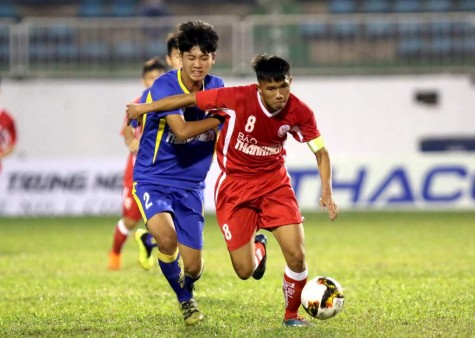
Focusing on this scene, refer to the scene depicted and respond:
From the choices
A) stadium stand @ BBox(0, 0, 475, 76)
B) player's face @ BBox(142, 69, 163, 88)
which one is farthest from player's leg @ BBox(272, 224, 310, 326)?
stadium stand @ BBox(0, 0, 475, 76)

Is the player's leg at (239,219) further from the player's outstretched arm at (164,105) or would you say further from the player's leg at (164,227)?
the player's outstretched arm at (164,105)

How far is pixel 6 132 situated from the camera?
1443 cm

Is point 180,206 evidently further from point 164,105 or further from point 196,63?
point 196,63

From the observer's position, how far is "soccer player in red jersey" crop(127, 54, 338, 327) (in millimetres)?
7035

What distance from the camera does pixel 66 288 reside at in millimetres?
9727

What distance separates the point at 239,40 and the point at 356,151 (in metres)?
3.35

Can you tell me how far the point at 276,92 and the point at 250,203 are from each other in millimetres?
945

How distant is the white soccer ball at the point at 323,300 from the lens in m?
6.89

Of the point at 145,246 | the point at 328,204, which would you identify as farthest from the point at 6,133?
the point at 328,204

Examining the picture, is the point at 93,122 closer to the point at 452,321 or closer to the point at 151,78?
the point at 151,78

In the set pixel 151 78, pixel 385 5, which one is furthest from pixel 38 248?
pixel 385 5

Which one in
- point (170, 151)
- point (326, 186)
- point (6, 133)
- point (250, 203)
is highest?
point (170, 151)

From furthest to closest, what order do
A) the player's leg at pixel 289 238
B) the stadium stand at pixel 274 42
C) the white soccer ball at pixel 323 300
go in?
the stadium stand at pixel 274 42, the player's leg at pixel 289 238, the white soccer ball at pixel 323 300

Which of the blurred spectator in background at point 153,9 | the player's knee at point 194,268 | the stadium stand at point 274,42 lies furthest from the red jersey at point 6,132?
the blurred spectator in background at point 153,9
